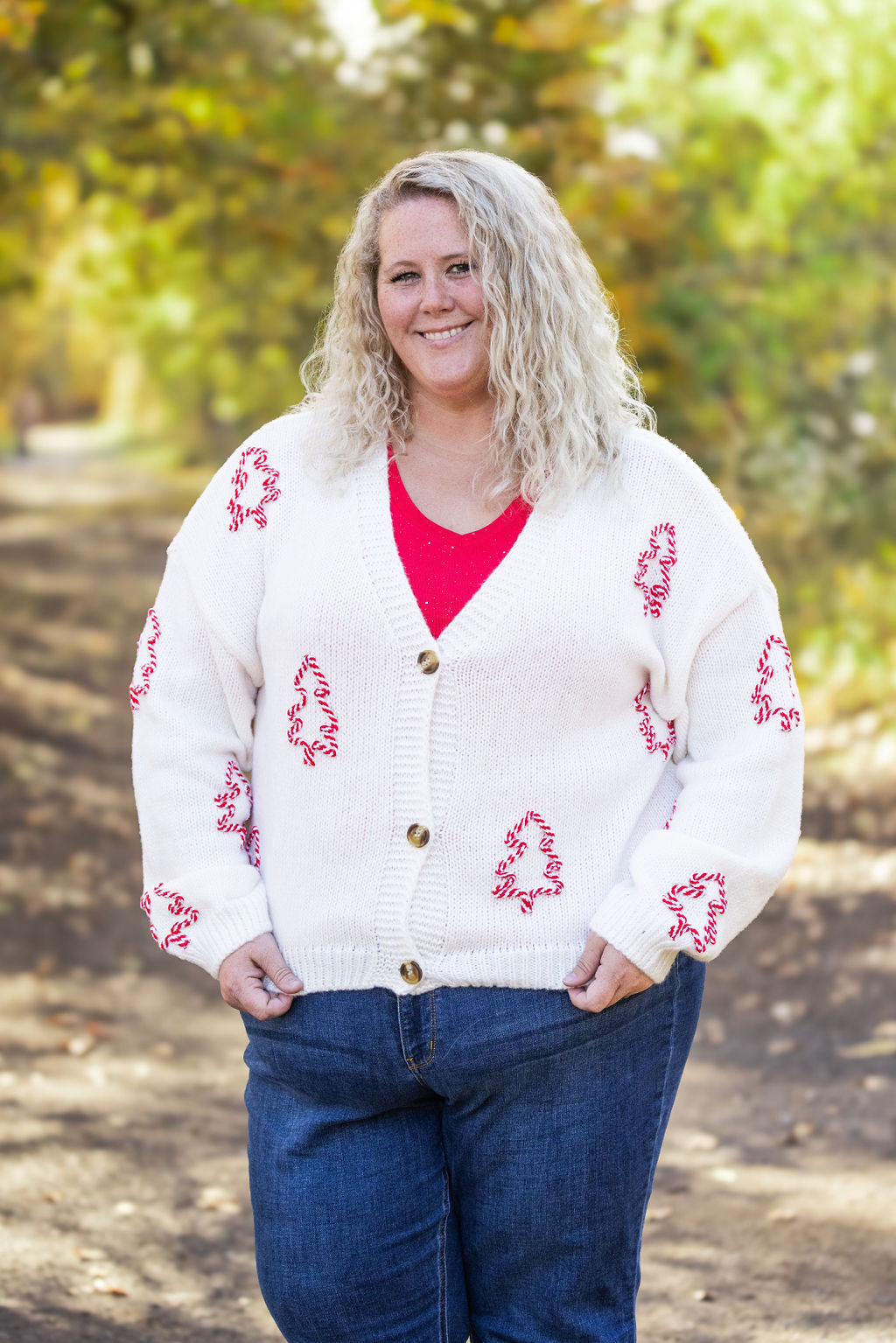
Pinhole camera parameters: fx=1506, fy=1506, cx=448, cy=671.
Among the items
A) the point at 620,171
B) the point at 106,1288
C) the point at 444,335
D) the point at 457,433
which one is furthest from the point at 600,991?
the point at 620,171

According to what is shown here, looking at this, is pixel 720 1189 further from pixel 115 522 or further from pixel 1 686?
pixel 115 522

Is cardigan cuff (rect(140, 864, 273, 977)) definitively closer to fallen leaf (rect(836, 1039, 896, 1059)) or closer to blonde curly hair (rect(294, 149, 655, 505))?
blonde curly hair (rect(294, 149, 655, 505))

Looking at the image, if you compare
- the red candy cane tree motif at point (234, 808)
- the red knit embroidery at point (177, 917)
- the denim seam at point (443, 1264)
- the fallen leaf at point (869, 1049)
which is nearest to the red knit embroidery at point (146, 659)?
the red candy cane tree motif at point (234, 808)

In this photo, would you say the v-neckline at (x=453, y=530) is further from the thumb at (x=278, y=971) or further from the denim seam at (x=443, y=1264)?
the denim seam at (x=443, y=1264)

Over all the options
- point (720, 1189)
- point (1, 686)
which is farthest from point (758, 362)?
point (720, 1189)

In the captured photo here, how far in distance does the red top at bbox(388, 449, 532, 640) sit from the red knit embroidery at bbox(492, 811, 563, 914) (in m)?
0.26

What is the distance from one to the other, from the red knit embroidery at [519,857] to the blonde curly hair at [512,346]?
41 cm

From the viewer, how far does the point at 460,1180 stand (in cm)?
197

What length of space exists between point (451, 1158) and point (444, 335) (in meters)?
1.07

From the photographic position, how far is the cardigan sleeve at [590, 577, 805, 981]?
187 centimetres

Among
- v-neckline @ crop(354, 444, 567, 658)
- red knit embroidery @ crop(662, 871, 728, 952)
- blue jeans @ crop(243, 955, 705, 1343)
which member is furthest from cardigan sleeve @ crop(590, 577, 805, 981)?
v-neckline @ crop(354, 444, 567, 658)

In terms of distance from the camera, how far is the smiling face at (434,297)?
1927 mm

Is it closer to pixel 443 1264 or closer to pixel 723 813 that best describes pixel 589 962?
pixel 723 813

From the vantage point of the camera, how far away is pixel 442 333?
195cm
